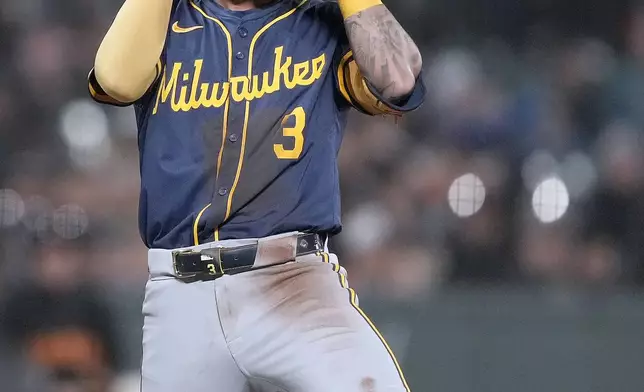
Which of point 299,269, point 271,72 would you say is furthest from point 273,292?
point 271,72

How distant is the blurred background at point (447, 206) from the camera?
2.81 m

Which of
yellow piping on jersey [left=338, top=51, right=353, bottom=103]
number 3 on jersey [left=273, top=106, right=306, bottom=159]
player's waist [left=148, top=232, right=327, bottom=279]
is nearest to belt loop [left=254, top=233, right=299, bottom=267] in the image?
player's waist [left=148, top=232, right=327, bottom=279]

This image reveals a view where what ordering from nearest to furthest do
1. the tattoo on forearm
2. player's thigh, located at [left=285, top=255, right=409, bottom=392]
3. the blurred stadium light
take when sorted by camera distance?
player's thigh, located at [left=285, top=255, right=409, bottom=392], the tattoo on forearm, the blurred stadium light

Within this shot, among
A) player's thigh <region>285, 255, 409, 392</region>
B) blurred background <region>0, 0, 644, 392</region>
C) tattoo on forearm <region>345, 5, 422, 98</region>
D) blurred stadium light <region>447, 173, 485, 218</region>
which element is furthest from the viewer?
blurred stadium light <region>447, 173, 485, 218</region>

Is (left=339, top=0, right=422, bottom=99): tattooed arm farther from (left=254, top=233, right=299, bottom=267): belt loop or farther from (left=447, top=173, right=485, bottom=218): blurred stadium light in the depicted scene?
(left=447, top=173, right=485, bottom=218): blurred stadium light

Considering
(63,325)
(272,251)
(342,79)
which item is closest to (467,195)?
(63,325)

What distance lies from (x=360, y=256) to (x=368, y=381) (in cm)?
171

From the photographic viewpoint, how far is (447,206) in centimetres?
297

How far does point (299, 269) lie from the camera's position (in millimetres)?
1350

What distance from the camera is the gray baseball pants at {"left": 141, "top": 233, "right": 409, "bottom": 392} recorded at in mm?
1267

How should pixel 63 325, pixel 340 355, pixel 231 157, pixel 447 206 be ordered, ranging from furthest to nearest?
pixel 447 206 < pixel 63 325 < pixel 231 157 < pixel 340 355

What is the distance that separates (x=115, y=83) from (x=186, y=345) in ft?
1.28

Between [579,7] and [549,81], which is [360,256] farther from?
[579,7]

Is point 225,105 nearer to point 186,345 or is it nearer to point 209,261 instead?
point 209,261
